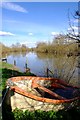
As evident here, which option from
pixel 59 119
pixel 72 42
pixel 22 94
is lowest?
pixel 59 119

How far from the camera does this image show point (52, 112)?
802 cm

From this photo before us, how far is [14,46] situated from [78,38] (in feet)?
270

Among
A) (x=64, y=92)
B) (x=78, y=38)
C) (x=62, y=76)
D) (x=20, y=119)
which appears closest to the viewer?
(x=78, y=38)

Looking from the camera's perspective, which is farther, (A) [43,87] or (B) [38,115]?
(A) [43,87]

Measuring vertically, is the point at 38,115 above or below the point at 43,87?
below

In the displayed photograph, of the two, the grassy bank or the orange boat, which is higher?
the orange boat

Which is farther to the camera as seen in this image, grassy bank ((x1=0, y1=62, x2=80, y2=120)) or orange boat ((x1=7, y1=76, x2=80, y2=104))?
orange boat ((x1=7, y1=76, x2=80, y2=104))

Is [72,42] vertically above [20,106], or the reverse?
[72,42]

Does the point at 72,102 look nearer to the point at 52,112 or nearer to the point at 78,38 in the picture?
the point at 52,112

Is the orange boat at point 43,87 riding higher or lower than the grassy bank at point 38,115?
higher

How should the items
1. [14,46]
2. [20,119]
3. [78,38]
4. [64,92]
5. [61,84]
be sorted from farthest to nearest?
[14,46] → [61,84] → [64,92] → [20,119] → [78,38]

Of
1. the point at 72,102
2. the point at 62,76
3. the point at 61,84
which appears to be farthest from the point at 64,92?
the point at 62,76

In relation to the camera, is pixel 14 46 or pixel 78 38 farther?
pixel 14 46

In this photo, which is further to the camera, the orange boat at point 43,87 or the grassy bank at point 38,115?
the orange boat at point 43,87
